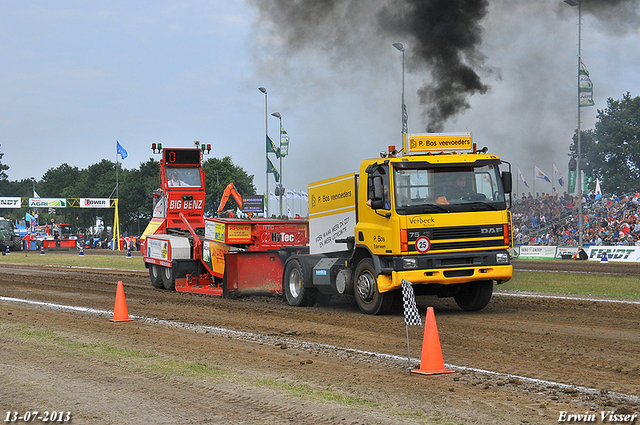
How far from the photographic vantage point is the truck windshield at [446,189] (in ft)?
39.2

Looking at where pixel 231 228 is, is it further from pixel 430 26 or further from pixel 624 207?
pixel 624 207

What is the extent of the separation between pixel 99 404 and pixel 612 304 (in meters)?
11.4

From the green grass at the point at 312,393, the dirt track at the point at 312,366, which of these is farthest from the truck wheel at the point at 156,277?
the green grass at the point at 312,393

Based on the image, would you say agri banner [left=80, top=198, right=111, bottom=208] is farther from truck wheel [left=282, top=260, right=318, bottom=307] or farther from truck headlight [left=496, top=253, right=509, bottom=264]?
truck headlight [left=496, top=253, right=509, bottom=264]

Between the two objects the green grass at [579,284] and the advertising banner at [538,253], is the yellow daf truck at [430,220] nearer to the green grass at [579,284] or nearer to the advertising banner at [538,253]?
the green grass at [579,284]

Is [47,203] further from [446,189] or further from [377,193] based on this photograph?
[446,189]

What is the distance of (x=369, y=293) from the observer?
41.4 feet

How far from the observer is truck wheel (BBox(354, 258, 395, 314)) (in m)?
12.4

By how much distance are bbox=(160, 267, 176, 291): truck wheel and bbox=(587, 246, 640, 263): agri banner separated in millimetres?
22545

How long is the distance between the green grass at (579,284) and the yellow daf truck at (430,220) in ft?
18.1

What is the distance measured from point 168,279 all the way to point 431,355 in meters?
13.0

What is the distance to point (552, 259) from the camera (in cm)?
3616

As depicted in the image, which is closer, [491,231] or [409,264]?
[409,264]

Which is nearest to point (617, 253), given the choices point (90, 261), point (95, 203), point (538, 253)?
point (538, 253)
